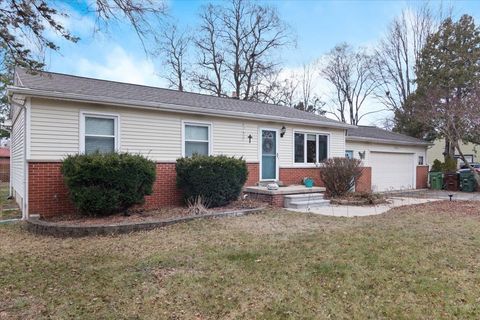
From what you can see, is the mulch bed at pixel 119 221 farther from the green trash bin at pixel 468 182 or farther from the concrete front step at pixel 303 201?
the green trash bin at pixel 468 182

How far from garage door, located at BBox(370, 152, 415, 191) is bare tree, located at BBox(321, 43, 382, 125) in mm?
14793

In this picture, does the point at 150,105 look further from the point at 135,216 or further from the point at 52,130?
the point at 135,216

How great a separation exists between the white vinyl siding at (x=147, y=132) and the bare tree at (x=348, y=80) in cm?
2139

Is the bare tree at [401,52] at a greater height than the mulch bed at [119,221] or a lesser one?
greater

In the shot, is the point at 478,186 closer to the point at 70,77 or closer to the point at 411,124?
the point at 411,124

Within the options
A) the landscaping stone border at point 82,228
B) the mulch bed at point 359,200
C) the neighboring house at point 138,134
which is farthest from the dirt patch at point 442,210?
the landscaping stone border at point 82,228

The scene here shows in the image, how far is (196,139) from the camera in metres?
10.5

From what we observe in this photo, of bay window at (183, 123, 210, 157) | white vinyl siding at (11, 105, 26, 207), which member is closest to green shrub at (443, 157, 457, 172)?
bay window at (183, 123, 210, 157)

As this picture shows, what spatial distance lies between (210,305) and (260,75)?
86.3 ft

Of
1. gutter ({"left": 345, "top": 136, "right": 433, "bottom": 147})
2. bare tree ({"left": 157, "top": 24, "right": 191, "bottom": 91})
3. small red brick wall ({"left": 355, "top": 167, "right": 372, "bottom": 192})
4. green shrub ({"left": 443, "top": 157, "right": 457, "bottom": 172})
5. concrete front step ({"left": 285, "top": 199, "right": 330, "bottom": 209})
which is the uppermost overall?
bare tree ({"left": 157, "top": 24, "right": 191, "bottom": 91})

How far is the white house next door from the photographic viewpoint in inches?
476

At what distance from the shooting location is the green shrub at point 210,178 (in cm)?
900

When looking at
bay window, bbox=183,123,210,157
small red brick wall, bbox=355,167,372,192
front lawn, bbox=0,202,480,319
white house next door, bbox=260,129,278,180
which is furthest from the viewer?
small red brick wall, bbox=355,167,372,192

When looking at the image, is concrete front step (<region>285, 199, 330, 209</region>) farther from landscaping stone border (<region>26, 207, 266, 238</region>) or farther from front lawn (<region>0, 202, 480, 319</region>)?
landscaping stone border (<region>26, 207, 266, 238</region>)
